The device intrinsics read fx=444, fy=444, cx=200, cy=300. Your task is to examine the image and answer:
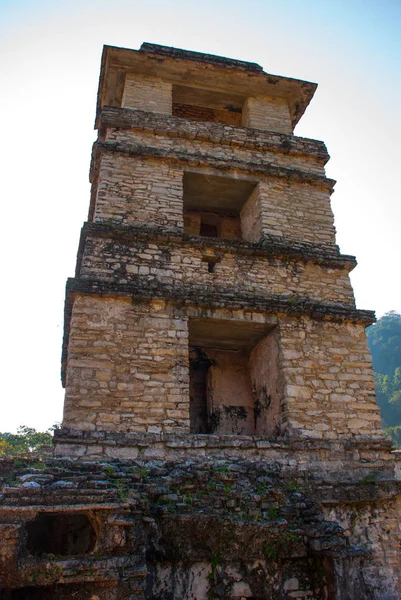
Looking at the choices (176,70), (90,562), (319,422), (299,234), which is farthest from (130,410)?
(176,70)

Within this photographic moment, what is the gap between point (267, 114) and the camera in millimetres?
10688

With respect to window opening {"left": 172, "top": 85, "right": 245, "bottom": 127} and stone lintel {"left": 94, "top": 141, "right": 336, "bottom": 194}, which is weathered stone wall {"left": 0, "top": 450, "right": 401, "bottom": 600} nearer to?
stone lintel {"left": 94, "top": 141, "right": 336, "bottom": 194}

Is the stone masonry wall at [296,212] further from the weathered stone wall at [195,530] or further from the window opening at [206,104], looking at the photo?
the weathered stone wall at [195,530]

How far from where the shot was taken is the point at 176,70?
412 inches

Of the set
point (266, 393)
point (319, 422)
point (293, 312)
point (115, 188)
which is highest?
point (115, 188)

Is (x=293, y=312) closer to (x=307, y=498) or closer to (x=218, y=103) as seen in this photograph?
(x=307, y=498)

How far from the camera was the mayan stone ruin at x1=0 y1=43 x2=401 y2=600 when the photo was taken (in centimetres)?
462

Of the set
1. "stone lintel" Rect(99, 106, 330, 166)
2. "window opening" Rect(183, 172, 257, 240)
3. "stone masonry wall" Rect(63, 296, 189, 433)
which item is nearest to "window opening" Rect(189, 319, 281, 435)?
"stone masonry wall" Rect(63, 296, 189, 433)

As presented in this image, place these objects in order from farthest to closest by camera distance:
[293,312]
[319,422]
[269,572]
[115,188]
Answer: [115,188] → [293,312] → [319,422] → [269,572]

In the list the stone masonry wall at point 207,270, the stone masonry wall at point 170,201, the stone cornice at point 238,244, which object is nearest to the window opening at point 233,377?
the stone masonry wall at point 207,270

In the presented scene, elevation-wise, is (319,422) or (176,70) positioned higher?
(176,70)

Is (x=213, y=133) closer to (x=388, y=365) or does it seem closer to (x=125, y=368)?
(x=125, y=368)

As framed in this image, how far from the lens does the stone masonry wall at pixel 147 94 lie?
988 cm

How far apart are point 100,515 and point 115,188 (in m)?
5.73
